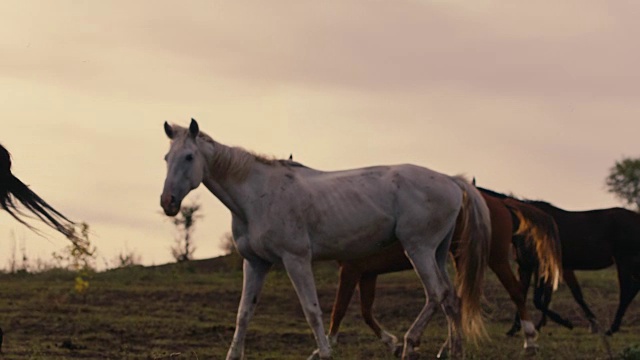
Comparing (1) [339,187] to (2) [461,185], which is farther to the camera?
(2) [461,185]

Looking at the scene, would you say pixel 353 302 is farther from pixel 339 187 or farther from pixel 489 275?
pixel 339 187

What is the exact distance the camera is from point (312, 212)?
380 inches

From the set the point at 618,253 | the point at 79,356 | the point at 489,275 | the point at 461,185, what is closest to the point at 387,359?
the point at 461,185

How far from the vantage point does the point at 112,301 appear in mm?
18234

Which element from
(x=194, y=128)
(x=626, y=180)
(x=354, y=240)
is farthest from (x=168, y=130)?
(x=626, y=180)

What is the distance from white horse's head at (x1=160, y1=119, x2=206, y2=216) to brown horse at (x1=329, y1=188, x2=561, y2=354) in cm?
276

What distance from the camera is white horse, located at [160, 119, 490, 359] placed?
372 inches

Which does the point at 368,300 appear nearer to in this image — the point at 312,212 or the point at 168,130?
the point at 312,212

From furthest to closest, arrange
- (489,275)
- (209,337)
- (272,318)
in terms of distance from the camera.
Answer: (489,275) < (272,318) < (209,337)

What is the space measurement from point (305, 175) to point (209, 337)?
4.49 meters

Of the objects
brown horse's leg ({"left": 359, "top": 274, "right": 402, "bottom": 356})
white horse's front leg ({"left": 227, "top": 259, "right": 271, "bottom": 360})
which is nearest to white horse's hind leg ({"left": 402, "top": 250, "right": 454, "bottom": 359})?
white horse's front leg ({"left": 227, "top": 259, "right": 271, "bottom": 360})

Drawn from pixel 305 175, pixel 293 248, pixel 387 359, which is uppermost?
pixel 305 175

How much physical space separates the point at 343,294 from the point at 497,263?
1614 millimetres

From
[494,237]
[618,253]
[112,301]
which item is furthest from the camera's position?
[112,301]
